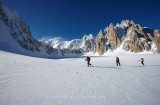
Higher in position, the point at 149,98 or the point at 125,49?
the point at 125,49

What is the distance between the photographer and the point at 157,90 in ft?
29.4

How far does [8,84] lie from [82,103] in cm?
567

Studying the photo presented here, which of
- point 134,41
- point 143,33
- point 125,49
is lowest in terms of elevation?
point 125,49

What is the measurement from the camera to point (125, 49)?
196m

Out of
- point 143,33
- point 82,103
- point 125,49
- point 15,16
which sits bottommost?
point 82,103

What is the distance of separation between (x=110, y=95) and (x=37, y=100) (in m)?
4.40

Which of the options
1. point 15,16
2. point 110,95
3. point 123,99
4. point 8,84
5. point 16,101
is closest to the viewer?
point 16,101

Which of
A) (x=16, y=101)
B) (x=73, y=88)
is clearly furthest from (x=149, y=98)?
(x=16, y=101)

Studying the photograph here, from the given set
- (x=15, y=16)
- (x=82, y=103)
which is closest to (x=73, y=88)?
(x=82, y=103)

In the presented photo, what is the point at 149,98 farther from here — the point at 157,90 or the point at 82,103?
the point at 82,103

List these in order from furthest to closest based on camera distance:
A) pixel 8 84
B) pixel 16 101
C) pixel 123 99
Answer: pixel 8 84 → pixel 123 99 → pixel 16 101

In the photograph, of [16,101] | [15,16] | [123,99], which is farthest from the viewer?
[15,16]

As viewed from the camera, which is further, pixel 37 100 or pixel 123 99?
pixel 123 99

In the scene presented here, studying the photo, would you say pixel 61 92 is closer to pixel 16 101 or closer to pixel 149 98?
pixel 16 101
